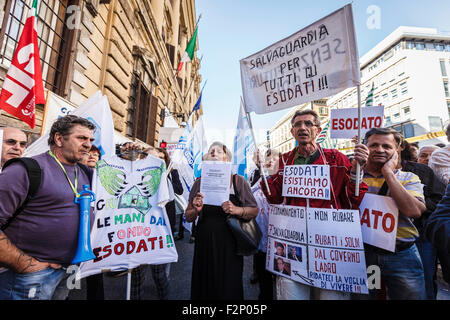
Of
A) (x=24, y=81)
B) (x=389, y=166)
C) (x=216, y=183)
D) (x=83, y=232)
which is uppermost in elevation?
(x=24, y=81)

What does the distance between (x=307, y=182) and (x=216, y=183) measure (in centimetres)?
92

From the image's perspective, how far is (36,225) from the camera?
59.4 inches

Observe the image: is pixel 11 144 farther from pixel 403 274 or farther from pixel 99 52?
pixel 99 52

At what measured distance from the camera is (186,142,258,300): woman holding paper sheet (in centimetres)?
225

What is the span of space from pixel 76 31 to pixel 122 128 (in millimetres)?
2903

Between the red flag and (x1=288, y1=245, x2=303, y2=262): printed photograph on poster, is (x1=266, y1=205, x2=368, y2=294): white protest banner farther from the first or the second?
the red flag

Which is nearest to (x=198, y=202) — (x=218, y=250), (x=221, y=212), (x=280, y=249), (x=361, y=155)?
(x=221, y=212)

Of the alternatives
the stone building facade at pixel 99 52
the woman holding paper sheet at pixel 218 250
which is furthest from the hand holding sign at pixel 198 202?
the stone building facade at pixel 99 52

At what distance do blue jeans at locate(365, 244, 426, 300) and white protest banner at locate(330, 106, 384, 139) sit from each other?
1916 mm

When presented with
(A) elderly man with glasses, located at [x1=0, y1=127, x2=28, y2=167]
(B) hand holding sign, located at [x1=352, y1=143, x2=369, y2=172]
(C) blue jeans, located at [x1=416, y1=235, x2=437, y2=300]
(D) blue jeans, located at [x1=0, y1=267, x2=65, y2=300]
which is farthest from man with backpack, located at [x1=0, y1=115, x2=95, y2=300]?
(C) blue jeans, located at [x1=416, y1=235, x2=437, y2=300]

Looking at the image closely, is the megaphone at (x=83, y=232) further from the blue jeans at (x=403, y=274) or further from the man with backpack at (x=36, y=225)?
the blue jeans at (x=403, y=274)

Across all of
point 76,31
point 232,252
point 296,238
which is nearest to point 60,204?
point 232,252

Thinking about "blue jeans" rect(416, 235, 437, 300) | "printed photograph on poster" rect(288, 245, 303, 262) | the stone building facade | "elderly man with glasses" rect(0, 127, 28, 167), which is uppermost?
the stone building facade
